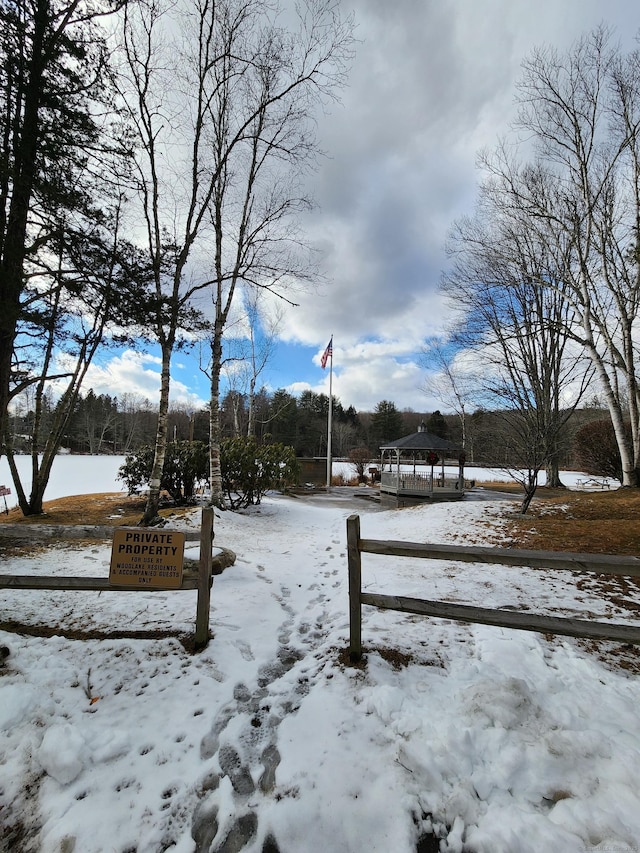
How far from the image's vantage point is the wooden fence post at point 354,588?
291 cm

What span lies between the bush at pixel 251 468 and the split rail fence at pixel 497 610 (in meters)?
7.76

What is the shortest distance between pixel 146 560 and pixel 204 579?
51cm

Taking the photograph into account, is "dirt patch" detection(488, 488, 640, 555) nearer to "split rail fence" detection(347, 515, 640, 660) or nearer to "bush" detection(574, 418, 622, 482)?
"split rail fence" detection(347, 515, 640, 660)

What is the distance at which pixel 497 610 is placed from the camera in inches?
95.3

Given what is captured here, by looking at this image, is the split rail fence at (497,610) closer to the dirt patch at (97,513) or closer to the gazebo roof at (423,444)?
the dirt patch at (97,513)

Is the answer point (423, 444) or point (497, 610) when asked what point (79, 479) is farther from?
point (497, 610)

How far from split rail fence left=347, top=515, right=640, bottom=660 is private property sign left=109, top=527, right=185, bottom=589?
1.47 m

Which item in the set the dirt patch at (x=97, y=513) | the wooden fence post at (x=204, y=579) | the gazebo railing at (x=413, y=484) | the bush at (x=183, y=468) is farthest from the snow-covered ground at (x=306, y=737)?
the gazebo railing at (x=413, y=484)

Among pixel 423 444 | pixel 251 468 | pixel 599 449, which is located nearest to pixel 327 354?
pixel 423 444

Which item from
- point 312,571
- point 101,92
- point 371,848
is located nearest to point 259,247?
point 101,92

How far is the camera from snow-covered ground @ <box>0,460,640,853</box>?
1.64 meters

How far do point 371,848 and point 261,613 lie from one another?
2.65 metres

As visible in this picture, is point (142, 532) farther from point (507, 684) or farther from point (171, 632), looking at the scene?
point (507, 684)

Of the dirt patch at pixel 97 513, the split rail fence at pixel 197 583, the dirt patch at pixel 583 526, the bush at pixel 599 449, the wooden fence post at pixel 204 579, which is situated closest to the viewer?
the split rail fence at pixel 197 583
